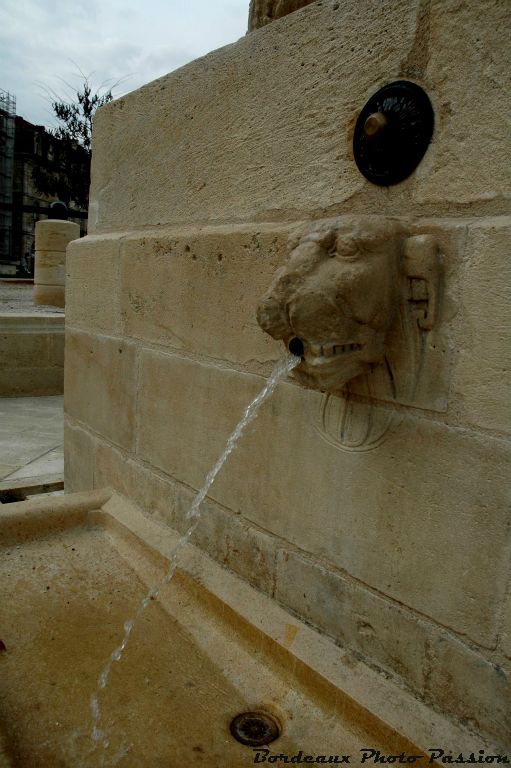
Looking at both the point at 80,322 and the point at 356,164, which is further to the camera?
the point at 80,322

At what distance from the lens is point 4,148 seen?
3353 cm

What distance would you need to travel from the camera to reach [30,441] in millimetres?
4438

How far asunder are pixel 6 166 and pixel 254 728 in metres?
38.3

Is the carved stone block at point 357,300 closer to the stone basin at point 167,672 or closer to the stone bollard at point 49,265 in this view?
the stone basin at point 167,672

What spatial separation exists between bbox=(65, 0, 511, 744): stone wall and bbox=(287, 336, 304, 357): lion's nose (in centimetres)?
23

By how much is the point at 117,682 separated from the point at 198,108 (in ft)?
6.06

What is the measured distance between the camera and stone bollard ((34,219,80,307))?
11281 millimetres

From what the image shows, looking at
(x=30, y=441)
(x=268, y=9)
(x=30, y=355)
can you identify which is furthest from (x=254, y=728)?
(x=30, y=355)

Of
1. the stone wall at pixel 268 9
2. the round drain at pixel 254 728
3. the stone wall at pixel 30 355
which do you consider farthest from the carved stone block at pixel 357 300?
the stone wall at pixel 30 355

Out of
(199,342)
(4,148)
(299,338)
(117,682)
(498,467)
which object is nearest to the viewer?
(498,467)

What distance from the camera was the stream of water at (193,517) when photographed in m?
1.36

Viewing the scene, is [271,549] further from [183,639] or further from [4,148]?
[4,148]

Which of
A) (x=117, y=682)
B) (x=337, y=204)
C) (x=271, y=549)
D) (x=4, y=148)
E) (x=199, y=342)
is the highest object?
(x=4, y=148)

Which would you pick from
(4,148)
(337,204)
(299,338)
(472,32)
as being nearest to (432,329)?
(299,338)
